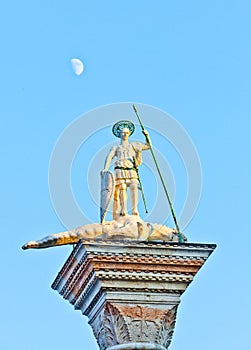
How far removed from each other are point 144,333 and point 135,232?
198 cm

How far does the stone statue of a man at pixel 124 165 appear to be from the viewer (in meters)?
19.1

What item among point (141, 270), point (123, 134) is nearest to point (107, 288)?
point (141, 270)

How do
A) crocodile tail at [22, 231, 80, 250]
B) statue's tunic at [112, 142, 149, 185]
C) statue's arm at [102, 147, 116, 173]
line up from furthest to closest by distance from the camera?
statue's arm at [102, 147, 116, 173] < statue's tunic at [112, 142, 149, 185] < crocodile tail at [22, 231, 80, 250]

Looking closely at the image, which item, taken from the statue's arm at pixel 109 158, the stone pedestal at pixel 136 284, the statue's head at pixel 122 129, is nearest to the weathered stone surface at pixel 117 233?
the stone pedestal at pixel 136 284

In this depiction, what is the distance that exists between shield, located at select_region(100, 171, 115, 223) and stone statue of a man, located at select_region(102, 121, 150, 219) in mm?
135

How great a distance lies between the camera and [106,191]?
19.0 metres

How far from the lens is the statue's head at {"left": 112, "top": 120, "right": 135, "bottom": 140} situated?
19.8 metres

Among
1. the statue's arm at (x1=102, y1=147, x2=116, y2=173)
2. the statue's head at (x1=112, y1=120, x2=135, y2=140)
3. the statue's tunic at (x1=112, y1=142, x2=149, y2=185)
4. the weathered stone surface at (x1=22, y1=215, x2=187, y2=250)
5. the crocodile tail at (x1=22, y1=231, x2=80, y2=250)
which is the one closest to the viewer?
the weathered stone surface at (x1=22, y1=215, x2=187, y2=250)

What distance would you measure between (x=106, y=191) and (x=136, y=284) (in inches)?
87.3

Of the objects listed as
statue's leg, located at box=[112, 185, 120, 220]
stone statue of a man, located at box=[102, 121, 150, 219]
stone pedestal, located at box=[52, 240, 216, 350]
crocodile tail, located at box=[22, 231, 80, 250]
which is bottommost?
stone pedestal, located at box=[52, 240, 216, 350]

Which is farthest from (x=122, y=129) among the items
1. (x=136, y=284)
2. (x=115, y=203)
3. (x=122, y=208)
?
(x=136, y=284)

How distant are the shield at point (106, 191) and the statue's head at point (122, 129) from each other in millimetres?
1009

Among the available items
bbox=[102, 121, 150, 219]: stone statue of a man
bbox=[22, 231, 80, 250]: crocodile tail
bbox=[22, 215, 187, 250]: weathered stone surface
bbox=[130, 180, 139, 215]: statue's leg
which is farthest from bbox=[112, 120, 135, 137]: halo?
bbox=[22, 231, 80, 250]: crocodile tail

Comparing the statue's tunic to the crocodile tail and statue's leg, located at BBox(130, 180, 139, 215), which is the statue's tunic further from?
the crocodile tail
